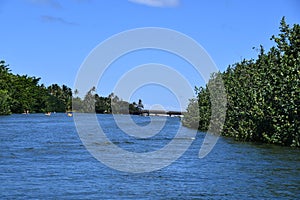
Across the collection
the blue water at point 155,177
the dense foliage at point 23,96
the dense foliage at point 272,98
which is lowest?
the blue water at point 155,177

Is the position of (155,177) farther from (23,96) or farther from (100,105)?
(100,105)

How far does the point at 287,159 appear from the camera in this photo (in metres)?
28.9

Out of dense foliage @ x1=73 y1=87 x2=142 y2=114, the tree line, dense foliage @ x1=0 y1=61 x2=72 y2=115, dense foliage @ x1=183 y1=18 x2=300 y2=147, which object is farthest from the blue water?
dense foliage @ x1=73 y1=87 x2=142 y2=114

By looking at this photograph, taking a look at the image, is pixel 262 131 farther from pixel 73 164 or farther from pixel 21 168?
pixel 21 168

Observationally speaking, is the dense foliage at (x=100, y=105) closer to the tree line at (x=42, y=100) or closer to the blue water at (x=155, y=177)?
the tree line at (x=42, y=100)

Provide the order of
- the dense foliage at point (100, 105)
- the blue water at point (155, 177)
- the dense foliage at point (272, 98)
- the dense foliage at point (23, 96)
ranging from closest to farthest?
the blue water at point (155, 177) → the dense foliage at point (272, 98) → the dense foliage at point (23, 96) → the dense foliage at point (100, 105)

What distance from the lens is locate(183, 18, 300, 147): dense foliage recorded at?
112 ft

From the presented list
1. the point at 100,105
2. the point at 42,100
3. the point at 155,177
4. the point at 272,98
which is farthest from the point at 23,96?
the point at 155,177

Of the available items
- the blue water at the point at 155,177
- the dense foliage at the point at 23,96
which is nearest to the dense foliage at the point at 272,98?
the blue water at the point at 155,177

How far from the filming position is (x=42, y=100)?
498ft

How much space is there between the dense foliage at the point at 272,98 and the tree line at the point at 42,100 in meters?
49.4

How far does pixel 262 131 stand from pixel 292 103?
6.19 meters

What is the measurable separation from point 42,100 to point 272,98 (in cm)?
12125

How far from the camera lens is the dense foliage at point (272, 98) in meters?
34.2
